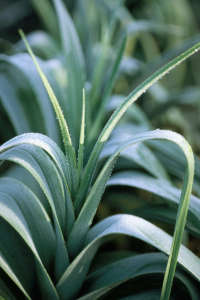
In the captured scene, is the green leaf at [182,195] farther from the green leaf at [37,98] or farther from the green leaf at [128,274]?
the green leaf at [37,98]

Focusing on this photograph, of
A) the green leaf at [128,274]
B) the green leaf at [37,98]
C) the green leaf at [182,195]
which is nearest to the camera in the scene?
the green leaf at [182,195]

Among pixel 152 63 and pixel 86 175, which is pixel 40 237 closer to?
pixel 86 175

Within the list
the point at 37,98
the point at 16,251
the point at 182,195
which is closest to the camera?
the point at 182,195

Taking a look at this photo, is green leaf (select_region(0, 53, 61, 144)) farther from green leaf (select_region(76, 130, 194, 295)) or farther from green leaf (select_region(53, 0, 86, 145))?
green leaf (select_region(76, 130, 194, 295))

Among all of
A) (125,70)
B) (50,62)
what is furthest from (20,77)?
(125,70)

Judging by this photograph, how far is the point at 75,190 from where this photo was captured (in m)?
0.52

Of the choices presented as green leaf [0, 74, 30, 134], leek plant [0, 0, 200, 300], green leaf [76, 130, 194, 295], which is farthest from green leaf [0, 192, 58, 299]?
green leaf [0, 74, 30, 134]

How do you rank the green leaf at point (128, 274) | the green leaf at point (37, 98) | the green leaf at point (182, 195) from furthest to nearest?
the green leaf at point (37, 98) → the green leaf at point (128, 274) → the green leaf at point (182, 195)

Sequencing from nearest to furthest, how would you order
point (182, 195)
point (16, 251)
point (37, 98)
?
point (182, 195), point (16, 251), point (37, 98)

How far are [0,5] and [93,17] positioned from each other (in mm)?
483

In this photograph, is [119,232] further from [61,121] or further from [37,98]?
[37,98]

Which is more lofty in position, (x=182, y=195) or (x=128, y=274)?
(x=182, y=195)

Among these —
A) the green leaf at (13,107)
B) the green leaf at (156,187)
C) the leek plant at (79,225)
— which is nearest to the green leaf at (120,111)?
the leek plant at (79,225)

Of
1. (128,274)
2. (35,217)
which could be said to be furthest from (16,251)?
(128,274)
